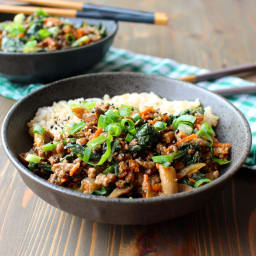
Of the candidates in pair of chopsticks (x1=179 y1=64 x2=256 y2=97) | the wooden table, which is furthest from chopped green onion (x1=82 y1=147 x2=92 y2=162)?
pair of chopsticks (x1=179 y1=64 x2=256 y2=97)

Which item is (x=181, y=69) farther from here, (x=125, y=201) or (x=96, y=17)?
(x=125, y=201)

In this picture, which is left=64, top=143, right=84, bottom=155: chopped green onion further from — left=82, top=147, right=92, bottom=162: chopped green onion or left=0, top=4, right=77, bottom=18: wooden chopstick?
left=0, top=4, right=77, bottom=18: wooden chopstick

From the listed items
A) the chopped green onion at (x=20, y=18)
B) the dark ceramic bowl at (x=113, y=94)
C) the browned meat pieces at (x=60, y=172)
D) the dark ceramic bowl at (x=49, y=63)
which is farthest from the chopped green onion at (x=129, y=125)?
the chopped green onion at (x=20, y=18)

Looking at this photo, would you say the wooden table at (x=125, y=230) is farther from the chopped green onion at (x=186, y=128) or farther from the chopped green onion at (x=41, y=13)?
the chopped green onion at (x=41, y=13)

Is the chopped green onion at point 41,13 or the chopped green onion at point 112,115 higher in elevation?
the chopped green onion at point 41,13

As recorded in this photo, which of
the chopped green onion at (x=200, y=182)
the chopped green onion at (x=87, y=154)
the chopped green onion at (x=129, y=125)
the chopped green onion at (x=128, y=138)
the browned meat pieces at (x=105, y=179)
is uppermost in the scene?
the chopped green onion at (x=129, y=125)

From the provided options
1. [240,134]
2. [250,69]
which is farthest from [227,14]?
[240,134]
